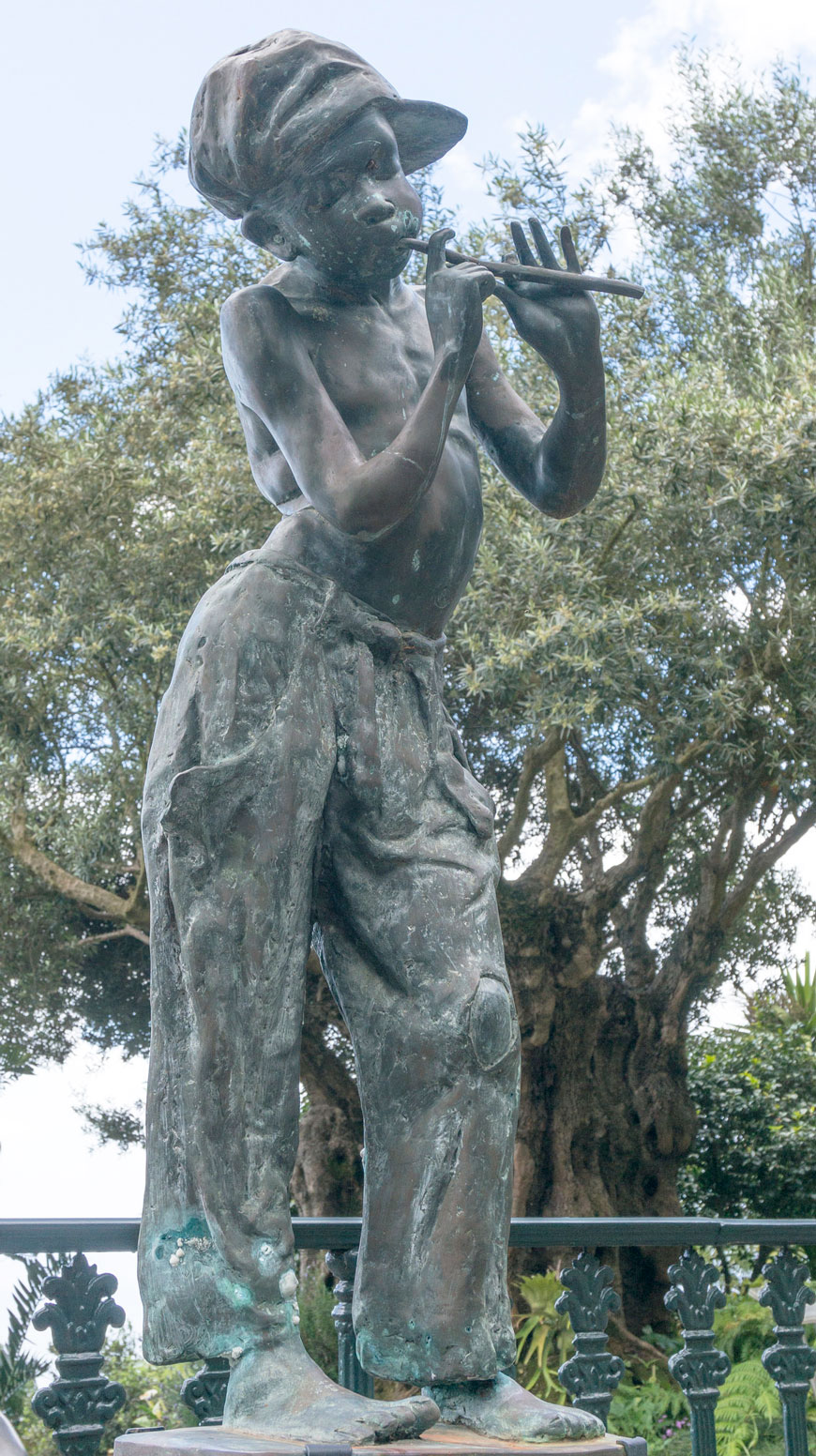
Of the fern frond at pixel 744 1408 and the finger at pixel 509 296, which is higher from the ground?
the finger at pixel 509 296

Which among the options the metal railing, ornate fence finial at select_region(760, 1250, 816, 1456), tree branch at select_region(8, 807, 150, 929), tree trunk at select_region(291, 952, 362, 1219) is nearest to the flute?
the metal railing

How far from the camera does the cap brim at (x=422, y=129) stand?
285 cm

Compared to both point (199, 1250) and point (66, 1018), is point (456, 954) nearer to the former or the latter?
point (199, 1250)

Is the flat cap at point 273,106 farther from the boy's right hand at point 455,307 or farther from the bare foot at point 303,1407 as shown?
the bare foot at point 303,1407

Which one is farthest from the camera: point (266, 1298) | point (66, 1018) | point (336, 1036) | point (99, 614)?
point (66, 1018)

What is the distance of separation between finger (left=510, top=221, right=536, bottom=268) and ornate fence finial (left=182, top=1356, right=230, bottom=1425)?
2.19 m

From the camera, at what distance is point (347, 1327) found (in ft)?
9.74

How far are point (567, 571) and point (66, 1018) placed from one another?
651 cm

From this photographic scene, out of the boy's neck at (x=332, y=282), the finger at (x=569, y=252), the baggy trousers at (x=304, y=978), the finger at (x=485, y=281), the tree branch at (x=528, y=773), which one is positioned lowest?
the baggy trousers at (x=304, y=978)

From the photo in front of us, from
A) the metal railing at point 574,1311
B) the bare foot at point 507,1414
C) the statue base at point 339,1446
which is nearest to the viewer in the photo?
the statue base at point 339,1446

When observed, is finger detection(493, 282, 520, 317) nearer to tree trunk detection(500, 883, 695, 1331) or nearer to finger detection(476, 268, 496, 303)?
finger detection(476, 268, 496, 303)

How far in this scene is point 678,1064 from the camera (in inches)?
430

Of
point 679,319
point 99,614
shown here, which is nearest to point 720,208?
point 679,319

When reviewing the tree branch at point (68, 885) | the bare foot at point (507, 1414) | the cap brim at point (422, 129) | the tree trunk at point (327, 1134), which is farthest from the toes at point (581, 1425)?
the tree trunk at point (327, 1134)
